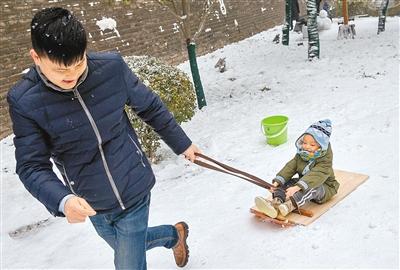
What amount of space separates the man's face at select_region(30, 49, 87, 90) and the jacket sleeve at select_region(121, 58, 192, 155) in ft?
1.36

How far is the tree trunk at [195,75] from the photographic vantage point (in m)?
8.03

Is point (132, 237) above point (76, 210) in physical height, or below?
below

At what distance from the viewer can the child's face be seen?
381cm

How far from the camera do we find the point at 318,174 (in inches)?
149

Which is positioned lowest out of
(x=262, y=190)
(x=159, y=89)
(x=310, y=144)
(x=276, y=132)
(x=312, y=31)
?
(x=262, y=190)

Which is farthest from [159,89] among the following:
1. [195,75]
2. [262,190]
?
[195,75]

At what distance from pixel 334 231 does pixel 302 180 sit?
0.50 meters

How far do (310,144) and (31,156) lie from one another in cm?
247

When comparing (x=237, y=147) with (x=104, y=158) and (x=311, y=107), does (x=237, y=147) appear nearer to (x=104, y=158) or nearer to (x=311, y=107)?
(x=311, y=107)

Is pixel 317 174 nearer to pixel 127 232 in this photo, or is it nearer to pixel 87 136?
pixel 127 232

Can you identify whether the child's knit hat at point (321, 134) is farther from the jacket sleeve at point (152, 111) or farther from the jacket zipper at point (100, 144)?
the jacket zipper at point (100, 144)

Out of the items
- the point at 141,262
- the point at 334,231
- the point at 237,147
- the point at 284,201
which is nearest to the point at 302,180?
the point at 284,201

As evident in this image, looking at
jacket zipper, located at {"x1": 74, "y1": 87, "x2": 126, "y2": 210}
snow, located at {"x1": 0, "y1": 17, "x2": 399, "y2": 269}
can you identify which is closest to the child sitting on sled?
snow, located at {"x1": 0, "y1": 17, "x2": 399, "y2": 269}

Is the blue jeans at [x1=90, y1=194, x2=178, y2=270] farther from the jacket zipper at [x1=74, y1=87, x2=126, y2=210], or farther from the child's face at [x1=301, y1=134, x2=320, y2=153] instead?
the child's face at [x1=301, y1=134, x2=320, y2=153]
